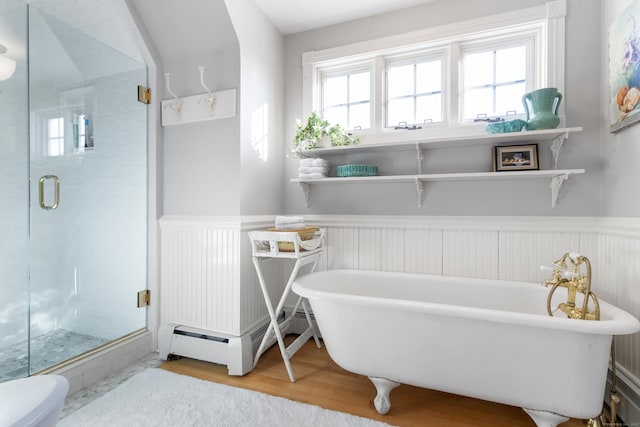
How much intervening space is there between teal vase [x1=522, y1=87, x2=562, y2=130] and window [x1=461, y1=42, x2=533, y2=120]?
263 mm

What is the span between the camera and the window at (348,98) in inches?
97.1

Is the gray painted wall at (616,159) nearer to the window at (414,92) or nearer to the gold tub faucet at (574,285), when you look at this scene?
the gold tub faucet at (574,285)

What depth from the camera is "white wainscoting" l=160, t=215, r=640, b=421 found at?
6.08 ft

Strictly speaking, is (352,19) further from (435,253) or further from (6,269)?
(6,269)

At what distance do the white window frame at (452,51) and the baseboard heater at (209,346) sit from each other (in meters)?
1.76

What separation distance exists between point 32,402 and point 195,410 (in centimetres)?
111

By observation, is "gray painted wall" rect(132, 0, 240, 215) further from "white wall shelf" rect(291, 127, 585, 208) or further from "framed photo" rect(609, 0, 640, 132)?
"framed photo" rect(609, 0, 640, 132)

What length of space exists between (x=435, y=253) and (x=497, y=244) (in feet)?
1.29

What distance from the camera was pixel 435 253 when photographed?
2146 mm

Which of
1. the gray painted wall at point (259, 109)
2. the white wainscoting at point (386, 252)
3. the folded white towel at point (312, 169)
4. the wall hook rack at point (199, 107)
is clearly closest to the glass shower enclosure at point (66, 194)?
the wall hook rack at point (199, 107)

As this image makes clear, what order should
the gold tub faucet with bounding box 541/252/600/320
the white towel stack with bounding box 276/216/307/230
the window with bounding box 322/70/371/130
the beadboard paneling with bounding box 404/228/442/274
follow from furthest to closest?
the window with bounding box 322/70/371/130
the beadboard paneling with bounding box 404/228/442/274
the white towel stack with bounding box 276/216/307/230
the gold tub faucet with bounding box 541/252/600/320

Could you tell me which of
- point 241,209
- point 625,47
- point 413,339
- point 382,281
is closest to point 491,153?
point 625,47

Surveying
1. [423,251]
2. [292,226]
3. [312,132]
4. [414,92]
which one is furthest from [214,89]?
[423,251]

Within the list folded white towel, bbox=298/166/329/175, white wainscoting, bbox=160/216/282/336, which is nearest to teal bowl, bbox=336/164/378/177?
folded white towel, bbox=298/166/329/175
